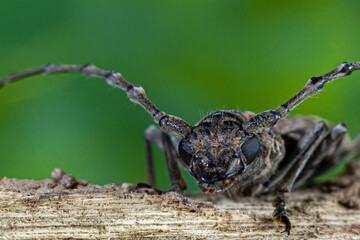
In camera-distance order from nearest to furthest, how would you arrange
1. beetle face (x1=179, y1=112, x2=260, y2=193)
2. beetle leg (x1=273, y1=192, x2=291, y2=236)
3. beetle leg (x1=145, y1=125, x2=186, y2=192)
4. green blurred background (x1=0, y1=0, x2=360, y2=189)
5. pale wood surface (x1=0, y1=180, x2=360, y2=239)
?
A: 1. pale wood surface (x1=0, y1=180, x2=360, y2=239)
2. beetle face (x1=179, y1=112, x2=260, y2=193)
3. beetle leg (x1=273, y1=192, x2=291, y2=236)
4. beetle leg (x1=145, y1=125, x2=186, y2=192)
5. green blurred background (x1=0, y1=0, x2=360, y2=189)

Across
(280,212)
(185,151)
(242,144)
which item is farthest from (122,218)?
(280,212)

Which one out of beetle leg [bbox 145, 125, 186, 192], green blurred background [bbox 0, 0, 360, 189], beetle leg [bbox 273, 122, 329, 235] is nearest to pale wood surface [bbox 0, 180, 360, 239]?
beetle leg [bbox 273, 122, 329, 235]

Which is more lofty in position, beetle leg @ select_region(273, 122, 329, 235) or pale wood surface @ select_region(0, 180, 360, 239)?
beetle leg @ select_region(273, 122, 329, 235)

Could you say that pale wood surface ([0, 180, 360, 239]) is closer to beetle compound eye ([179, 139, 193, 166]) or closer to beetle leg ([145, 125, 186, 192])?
beetle compound eye ([179, 139, 193, 166])

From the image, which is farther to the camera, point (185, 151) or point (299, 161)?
point (299, 161)

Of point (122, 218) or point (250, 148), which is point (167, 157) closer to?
point (250, 148)

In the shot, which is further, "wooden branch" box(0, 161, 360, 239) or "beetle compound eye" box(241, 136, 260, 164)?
"beetle compound eye" box(241, 136, 260, 164)
